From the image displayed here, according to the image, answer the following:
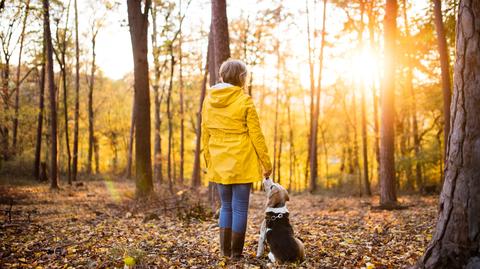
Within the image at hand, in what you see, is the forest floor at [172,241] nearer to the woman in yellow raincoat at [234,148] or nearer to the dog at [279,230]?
the dog at [279,230]

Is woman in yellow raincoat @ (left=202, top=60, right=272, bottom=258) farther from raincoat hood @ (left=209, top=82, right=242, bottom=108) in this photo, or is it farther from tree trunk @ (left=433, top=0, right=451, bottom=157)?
tree trunk @ (left=433, top=0, right=451, bottom=157)

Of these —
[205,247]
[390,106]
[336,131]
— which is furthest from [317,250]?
[336,131]

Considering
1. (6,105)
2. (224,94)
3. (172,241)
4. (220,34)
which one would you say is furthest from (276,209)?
(6,105)

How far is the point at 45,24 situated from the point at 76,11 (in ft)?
19.7

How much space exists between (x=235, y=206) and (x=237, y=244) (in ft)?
1.62

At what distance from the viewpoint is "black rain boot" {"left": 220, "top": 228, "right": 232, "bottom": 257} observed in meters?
4.49

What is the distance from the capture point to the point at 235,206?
4.33 m

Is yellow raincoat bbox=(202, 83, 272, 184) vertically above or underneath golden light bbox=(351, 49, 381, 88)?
underneath

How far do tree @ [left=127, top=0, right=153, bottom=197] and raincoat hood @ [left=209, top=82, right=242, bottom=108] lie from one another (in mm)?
6726

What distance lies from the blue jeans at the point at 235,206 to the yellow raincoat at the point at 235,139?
143 mm

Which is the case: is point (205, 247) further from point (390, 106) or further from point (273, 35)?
point (273, 35)

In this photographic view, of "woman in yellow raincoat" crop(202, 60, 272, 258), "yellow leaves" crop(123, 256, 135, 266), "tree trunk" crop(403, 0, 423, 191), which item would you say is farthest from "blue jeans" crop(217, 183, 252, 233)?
"tree trunk" crop(403, 0, 423, 191)

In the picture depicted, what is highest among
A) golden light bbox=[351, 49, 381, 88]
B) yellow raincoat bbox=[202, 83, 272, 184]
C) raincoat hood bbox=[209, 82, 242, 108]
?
golden light bbox=[351, 49, 381, 88]

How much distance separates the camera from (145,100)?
34.7ft
